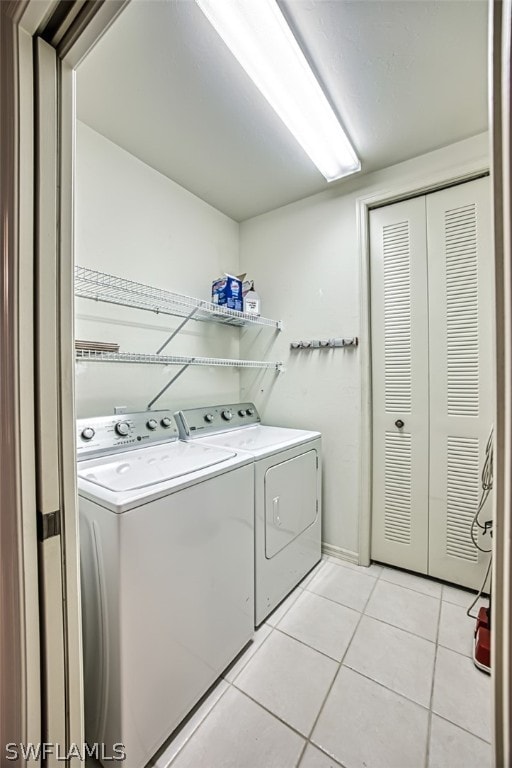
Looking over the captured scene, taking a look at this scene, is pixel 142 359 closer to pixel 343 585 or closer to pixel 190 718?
pixel 190 718

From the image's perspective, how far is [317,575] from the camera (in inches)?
79.1

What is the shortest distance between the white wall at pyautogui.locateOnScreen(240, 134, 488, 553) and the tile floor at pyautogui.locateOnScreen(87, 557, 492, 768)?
0.59 m

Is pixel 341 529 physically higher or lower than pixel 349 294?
lower

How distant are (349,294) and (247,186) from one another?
1.04 m

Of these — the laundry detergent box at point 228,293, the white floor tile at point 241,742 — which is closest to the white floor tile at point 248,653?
the white floor tile at point 241,742

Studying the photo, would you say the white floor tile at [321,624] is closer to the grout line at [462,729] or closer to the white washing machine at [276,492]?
the white washing machine at [276,492]

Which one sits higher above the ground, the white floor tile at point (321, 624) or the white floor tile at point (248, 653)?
the white floor tile at point (321, 624)

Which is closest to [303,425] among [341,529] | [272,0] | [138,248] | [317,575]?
[341,529]

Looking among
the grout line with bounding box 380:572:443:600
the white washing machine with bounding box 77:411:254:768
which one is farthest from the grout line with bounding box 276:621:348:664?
the grout line with bounding box 380:572:443:600

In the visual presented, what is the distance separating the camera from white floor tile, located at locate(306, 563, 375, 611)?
178cm

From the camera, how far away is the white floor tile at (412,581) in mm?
1856

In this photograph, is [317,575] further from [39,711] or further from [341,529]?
[39,711]

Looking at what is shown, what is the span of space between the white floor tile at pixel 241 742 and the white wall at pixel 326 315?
118cm

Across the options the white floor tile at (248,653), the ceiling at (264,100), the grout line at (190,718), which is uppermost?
the ceiling at (264,100)
